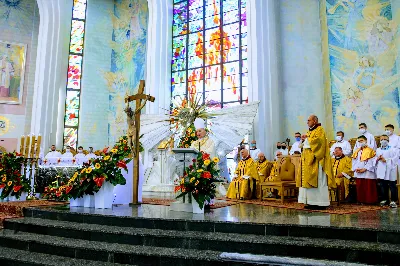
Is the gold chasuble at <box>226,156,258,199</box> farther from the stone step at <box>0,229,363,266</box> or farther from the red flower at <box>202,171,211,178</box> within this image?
the stone step at <box>0,229,363,266</box>

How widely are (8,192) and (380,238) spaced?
6574mm

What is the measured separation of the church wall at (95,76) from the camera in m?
15.5

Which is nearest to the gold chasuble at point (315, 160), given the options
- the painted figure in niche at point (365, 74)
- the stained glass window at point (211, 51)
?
the painted figure in niche at point (365, 74)

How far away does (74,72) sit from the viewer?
15.8 meters

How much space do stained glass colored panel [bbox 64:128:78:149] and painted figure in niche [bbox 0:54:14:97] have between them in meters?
3.08

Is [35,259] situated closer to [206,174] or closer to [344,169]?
[206,174]

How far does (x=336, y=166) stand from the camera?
830cm

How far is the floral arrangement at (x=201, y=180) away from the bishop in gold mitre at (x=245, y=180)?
3.62 meters

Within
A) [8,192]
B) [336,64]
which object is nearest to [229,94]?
[336,64]

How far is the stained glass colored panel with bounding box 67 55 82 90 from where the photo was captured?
1571 centimetres

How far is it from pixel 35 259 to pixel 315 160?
448 centimetres

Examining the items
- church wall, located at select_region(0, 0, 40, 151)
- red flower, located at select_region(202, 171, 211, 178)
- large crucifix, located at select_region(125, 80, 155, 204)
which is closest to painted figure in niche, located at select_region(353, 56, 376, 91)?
large crucifix, located at select_region(125, 80, 155, 204)

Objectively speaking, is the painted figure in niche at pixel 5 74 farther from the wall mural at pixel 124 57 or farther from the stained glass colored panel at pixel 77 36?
the wall mural at pixel 124 57

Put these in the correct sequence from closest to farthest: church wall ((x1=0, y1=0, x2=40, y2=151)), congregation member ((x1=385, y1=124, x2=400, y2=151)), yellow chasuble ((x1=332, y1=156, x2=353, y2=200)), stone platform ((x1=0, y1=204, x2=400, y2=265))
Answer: stone platform ((x1=0, y1=204, x2=400, y2=265)) < congregation member ((x1=385, y1=124, x2=400, y2=151)) < yellow chasuble ((x1=332, y1=156, x2=353, y2=200)) < church wall ((x1=0, y1=0, x2=40, y2=151))
